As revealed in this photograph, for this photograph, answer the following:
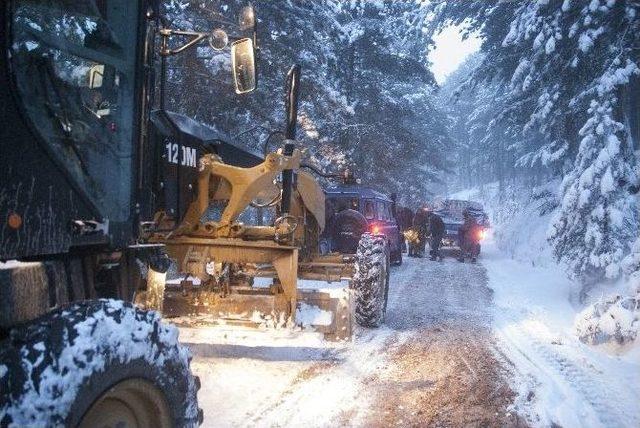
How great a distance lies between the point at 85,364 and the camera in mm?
1934

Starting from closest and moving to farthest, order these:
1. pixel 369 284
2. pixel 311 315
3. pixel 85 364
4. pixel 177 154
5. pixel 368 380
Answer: pixel 85 364 → pixel 177 154 → pixel 368 380 → pixel 311 315 → pixel 369 284

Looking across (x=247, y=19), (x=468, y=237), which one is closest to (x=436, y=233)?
(x=468, y=237)

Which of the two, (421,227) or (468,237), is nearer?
(468,237)

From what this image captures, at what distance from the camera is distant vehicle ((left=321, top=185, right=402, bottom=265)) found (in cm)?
1112

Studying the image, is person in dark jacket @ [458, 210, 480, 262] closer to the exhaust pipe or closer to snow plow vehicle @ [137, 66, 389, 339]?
snow plow vehicle @ [137, 66, 389, 339]

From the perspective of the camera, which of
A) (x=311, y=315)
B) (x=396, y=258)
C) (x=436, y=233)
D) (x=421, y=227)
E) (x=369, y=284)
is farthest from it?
(x=421, y=227)

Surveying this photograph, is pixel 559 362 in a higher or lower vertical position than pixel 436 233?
lower

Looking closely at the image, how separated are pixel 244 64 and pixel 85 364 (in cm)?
255

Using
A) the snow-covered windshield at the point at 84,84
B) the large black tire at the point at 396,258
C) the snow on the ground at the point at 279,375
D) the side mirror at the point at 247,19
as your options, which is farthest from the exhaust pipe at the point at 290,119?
the large black tire at the point at 396,258

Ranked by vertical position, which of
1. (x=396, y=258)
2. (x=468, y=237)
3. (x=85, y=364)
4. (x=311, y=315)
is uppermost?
(x=468, y=237)

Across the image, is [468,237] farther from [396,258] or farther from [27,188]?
[27,188]

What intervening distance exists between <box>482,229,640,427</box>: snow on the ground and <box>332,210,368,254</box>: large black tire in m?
3.25

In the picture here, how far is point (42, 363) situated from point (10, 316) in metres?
0.29

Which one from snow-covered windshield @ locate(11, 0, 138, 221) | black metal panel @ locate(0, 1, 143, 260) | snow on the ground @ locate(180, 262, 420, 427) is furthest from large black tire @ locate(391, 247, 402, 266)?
black metal panel @ locate(0, 1, 143, 260)
